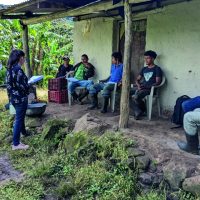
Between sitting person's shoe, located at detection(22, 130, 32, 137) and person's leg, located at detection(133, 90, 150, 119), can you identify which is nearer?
person's leg, located at detection(133, 90, 150, 119)

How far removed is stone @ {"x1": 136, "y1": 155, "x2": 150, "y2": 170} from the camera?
4766 mm

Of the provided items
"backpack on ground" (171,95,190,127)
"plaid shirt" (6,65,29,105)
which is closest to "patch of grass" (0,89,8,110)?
"plaid shirt" (6,65,29,105)

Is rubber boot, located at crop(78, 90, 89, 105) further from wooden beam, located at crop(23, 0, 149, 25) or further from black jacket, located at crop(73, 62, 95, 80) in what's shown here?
wooden beam, located at crop(23, 0, 149, 25)

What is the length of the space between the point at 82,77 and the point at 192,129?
4.56m

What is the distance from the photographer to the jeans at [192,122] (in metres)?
4.64

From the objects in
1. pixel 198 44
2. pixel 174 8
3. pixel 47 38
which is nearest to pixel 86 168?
pixel 198 44

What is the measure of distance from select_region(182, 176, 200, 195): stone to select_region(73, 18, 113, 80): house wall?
5.12 meters

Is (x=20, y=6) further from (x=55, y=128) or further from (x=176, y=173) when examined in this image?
(x=176, y=173)

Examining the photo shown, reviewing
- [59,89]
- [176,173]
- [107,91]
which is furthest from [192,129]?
[59,89]

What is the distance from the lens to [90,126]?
19.9ft

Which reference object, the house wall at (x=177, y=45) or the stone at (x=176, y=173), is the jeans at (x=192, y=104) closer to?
the stone at (x=176, y=173)

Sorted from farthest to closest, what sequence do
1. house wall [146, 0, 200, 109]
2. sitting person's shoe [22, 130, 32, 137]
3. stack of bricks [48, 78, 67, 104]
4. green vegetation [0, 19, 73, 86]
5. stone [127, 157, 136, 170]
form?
green vegetation [0, 19, 73, 86]
stack of bricks [48, 78, 67, 104]
sitting person's shoe [22, 130, 32, 137]
house wall [146, 0, 200, 109]
stone [127, 157, 136, 170]

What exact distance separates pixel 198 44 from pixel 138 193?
3.24m

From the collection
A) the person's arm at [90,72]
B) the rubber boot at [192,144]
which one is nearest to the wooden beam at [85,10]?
the person's arm at [90,72]
